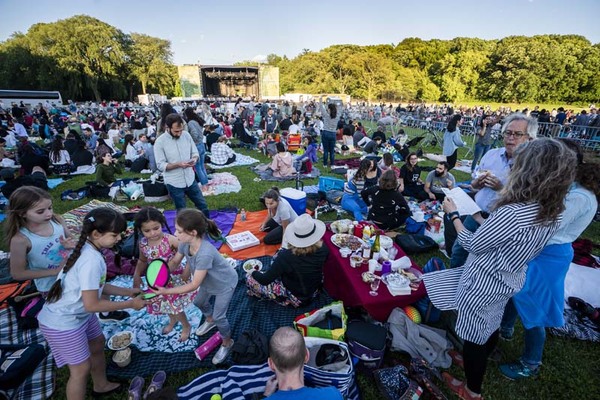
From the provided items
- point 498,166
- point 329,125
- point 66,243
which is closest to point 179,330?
point 66,243

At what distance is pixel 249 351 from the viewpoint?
302cm

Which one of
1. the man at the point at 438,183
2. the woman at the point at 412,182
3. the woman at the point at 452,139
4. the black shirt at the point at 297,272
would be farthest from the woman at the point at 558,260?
the woman at the point at 452,139

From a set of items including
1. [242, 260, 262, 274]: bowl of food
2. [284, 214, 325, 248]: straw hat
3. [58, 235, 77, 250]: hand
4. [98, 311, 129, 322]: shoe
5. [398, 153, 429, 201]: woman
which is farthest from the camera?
[398, 153, 429, 201]: woman

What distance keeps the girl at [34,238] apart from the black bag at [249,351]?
6.66 ft

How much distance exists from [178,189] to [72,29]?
159 feet

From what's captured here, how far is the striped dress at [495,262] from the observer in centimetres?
199

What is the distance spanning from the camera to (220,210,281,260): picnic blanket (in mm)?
5328

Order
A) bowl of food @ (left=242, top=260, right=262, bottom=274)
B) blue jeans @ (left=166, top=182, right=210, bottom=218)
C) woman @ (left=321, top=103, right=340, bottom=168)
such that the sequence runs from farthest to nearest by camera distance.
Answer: woman @ (left=321, top=103, right=340, bottom=168)
blue jeans @ (left=166, top=182, right=210, bottom=218)
bowl of food @ (left=242, top=260, right=262, bottom=274)

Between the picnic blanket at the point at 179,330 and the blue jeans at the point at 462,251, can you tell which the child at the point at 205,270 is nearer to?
the picnic blanket at the point at 179,330

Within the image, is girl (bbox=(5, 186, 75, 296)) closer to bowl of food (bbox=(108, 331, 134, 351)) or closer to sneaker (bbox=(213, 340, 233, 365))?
bowl of food (bbox=(108, 331, 134, 351))

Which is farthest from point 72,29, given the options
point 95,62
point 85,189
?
point 85,189

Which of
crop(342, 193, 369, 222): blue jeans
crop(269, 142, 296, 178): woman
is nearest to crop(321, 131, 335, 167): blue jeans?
crop(269, 142, 296, 178): woman

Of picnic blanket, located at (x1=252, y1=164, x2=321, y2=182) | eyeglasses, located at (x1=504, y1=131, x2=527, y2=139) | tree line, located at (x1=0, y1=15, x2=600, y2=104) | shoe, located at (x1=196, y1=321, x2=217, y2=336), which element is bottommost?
shoe, located at (x1=196, y1=321, x2=217, y2=336)

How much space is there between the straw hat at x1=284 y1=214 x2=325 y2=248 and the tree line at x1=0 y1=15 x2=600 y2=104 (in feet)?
155
